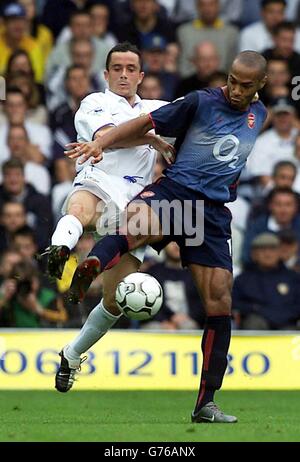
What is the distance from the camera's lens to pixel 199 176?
836 cm

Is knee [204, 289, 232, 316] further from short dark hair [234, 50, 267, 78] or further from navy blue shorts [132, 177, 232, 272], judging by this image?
short dark hair [234, 50, 267, 78]

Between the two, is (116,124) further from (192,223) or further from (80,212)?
(192,223)

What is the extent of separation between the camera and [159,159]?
1414 centimetres

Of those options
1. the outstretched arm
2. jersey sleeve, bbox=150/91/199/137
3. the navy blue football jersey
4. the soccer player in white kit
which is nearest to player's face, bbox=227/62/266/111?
the navy blue football jersey

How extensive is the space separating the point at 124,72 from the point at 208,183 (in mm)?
1349

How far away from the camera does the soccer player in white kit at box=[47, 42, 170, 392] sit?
8.84 metres

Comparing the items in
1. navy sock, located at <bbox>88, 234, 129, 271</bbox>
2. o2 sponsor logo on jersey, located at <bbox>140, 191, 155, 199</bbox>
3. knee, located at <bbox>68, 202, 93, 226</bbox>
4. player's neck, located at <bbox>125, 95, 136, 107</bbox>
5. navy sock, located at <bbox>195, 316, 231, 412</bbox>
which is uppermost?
player's neck, located at <bbox>125, 95, 136, 107</bbox>

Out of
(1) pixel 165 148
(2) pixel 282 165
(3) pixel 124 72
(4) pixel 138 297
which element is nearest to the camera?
(4) pixel 138 297

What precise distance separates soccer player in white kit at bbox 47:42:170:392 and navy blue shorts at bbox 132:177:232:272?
48 cm

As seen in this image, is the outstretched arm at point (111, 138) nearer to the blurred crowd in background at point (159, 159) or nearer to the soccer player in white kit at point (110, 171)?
the soccer player in white kit at point (110, 171)

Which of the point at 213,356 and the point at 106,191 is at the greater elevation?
the point at 106,191

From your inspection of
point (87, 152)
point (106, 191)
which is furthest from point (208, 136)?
point (106, 191)

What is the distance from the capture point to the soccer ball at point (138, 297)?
8.24m

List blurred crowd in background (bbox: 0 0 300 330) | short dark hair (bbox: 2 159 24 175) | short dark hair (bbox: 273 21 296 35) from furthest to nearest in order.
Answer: short dark hair (bbox: 273 21 296 35) < short dark hair (bbox: 2 159 24 175) < blurred crowd in background (bbox: 0 0 300 330)
